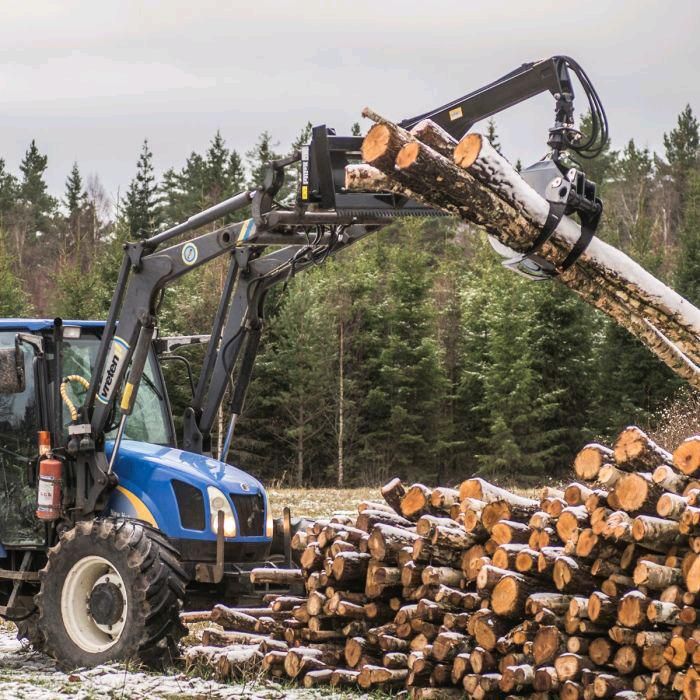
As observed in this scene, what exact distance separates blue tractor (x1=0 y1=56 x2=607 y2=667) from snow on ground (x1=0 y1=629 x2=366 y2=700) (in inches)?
11.9

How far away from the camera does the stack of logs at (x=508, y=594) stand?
621 cm

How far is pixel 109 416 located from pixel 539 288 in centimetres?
3227

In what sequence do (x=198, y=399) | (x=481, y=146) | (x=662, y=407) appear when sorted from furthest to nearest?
(x=662, y=407)
(x=198, y=399)
(x=481, y=146)

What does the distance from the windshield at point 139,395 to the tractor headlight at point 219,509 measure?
1142mm

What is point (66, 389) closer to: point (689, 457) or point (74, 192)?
point (689, 457)

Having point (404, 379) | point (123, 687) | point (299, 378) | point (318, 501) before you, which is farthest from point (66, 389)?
point (404, 379)

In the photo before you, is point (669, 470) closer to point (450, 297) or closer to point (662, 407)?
point (662, 407)

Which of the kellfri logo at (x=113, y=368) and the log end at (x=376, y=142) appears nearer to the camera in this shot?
the log end at (x=376, y=142)

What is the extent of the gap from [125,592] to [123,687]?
3.46 ft

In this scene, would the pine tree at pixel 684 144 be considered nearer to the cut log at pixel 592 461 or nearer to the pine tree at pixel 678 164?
the pine tree at pixel 678 164

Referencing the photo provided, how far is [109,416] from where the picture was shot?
9.02 m

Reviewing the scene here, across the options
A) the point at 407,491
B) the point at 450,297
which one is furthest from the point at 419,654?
the point at 450,297

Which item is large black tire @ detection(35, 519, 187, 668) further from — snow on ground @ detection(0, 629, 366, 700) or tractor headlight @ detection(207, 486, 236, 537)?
tractor headlight @ detection(207, 486, 236, 537)

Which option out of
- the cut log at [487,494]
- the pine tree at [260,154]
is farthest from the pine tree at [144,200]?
the cut log at [487,494]
